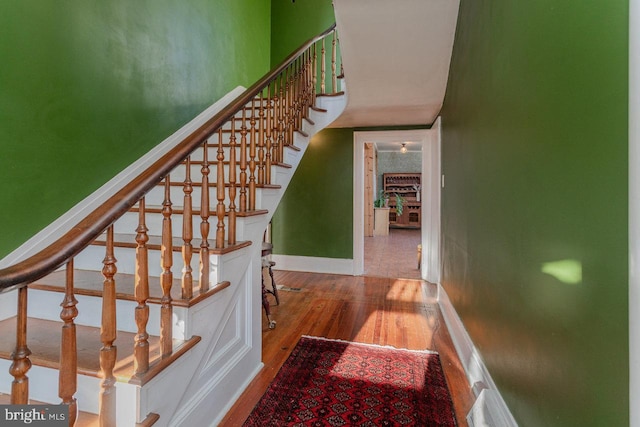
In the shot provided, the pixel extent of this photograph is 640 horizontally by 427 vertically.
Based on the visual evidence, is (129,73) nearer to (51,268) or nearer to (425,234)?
(51,268)

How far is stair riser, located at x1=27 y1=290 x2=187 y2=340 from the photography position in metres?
1.40

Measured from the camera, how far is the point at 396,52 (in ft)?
7.83

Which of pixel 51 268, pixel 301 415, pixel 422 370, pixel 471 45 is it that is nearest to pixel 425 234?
pixel 422 370


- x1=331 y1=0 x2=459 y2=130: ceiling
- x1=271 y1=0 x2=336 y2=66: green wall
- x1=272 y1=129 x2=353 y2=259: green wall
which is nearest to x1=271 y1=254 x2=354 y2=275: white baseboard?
x1=272 y1=129 x2=353 y2=259: green wall

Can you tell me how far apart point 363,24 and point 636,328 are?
2.12 m

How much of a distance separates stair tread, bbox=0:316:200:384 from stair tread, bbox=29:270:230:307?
0.17 metres

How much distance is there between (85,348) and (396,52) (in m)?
2.61

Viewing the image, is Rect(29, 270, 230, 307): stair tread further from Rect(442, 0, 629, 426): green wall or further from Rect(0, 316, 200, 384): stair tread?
Rect(442, 0, 629, 426): green wall

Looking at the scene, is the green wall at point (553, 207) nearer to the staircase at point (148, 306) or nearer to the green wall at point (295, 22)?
the staircase at point (148, 306)

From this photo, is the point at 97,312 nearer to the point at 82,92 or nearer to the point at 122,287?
the point at 122,287

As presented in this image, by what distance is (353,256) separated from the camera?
4.45 meters

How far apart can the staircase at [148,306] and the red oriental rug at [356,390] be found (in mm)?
264

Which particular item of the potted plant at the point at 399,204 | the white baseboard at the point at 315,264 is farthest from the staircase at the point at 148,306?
the potted plant at the point at 399,204

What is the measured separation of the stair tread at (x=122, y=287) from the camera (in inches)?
55.2
